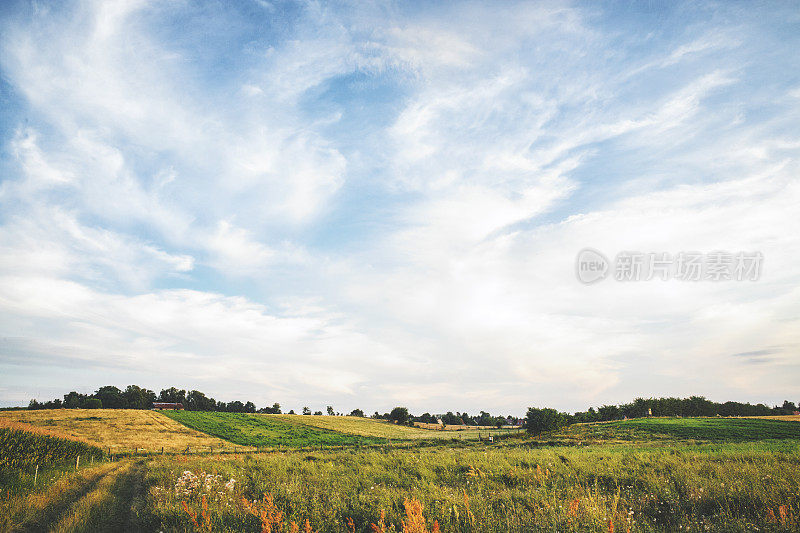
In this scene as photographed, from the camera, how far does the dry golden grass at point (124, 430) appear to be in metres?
43.1

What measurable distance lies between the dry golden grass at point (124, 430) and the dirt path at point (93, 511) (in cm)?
2927

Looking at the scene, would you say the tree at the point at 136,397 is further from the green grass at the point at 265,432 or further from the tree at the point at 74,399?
the green grass at the point at 265,432

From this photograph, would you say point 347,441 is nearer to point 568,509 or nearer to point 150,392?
point 568,509

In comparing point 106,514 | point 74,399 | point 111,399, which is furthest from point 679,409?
point 74,399

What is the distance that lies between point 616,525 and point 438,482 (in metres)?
7.56

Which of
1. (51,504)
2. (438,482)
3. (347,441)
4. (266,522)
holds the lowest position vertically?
(347,441)

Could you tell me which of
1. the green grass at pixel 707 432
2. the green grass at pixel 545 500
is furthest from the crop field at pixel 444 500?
the green grass at pixel 707 432

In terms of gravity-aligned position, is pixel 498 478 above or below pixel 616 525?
below

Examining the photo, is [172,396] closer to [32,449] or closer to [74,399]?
[74,399]

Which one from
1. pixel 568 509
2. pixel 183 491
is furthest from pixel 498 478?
pixel 183 491

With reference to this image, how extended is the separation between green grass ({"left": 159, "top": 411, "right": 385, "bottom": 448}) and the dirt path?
1569 inches

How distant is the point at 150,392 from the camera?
4727 inches

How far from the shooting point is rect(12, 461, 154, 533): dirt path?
9977 mm

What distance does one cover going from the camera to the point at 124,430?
51938 millimetres
